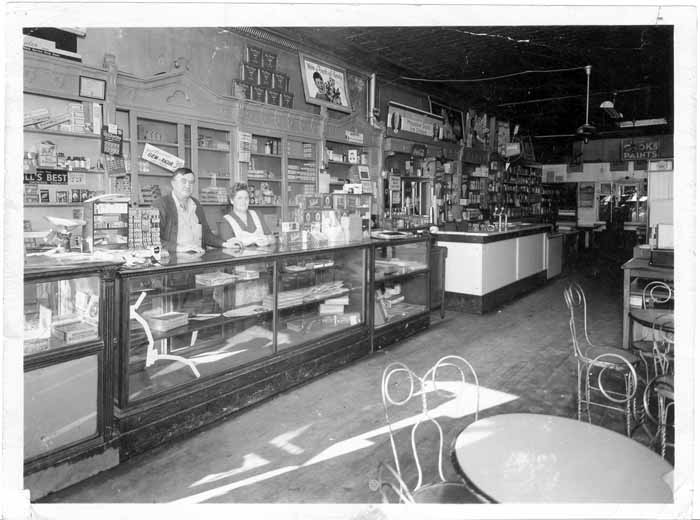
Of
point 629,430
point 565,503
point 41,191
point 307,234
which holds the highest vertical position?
point 41,191

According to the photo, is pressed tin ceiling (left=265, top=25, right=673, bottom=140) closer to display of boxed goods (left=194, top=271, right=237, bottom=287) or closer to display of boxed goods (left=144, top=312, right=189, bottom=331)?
display of boxed goods (left=194, top=271, right=237, bottom=287)

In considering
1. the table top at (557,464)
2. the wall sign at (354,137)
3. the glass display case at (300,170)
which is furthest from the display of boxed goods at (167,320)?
the wall sign at (354,137)

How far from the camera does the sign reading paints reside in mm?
5352

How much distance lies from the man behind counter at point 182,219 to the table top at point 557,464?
274 cm

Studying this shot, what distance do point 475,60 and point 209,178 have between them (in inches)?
177

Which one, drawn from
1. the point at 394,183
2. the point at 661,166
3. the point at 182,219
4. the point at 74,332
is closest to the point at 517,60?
the point at 394,183

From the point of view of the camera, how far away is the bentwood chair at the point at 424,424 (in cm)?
197

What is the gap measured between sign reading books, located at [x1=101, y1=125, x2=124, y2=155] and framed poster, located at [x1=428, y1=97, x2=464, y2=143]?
6.30 metres

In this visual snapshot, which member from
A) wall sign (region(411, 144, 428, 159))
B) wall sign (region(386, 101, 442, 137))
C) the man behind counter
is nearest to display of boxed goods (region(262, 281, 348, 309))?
the man behind counter

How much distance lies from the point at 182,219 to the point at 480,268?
384 centimetres

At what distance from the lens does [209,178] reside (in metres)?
6.06

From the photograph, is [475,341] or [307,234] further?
[475,341]

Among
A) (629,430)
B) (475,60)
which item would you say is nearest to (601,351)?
(629,430)
